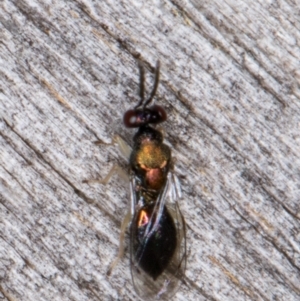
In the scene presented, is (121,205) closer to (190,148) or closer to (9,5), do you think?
(190,148)

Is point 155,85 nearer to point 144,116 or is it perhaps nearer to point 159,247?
point 144,116

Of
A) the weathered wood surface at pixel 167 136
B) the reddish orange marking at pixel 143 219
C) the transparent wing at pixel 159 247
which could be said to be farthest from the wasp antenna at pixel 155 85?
the reddish orange marking at pixel 143 219

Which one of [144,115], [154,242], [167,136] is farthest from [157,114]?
[154,242]

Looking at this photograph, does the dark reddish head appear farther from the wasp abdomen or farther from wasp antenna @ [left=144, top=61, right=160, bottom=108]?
the wasp abdomen

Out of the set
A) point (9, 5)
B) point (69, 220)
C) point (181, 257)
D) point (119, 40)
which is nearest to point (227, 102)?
point (119, 40)

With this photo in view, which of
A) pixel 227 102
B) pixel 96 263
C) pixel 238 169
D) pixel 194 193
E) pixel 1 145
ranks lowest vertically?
pixel 96 263
